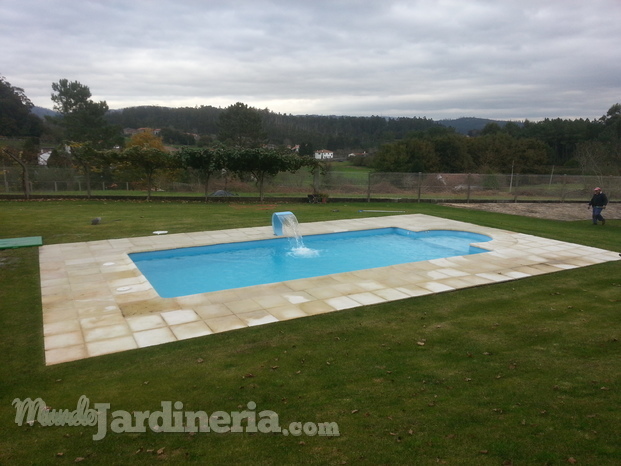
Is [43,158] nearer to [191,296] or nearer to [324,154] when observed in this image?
[191,296]

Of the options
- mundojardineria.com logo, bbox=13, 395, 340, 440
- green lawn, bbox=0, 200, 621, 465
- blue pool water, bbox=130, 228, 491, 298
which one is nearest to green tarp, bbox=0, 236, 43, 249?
blue pool water, bbox=130, 228, 491, 298

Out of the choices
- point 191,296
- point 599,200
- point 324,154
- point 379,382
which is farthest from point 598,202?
point 324,154

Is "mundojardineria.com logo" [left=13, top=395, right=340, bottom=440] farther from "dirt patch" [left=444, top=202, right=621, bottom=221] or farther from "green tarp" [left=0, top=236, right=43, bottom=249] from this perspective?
"dirt patch" [left=444, top=202, right=621, bottom=221]

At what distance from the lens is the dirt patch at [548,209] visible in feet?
57.4

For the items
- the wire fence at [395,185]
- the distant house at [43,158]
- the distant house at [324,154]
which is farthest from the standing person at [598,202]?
the distant house at [324,154]

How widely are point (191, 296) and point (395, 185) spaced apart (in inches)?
664

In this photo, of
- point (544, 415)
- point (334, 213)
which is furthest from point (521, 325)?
point (334, 213)

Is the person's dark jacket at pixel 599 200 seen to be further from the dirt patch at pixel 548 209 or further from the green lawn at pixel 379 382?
the green lawn at pixel 379 382

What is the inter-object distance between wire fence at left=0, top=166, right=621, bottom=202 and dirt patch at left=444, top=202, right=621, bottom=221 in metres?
1.04

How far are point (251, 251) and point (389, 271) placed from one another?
4.54 meters

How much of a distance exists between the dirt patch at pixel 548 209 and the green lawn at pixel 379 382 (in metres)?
11.6

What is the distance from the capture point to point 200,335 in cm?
547

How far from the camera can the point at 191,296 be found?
7.02 m

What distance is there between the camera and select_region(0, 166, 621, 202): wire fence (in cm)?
2150
